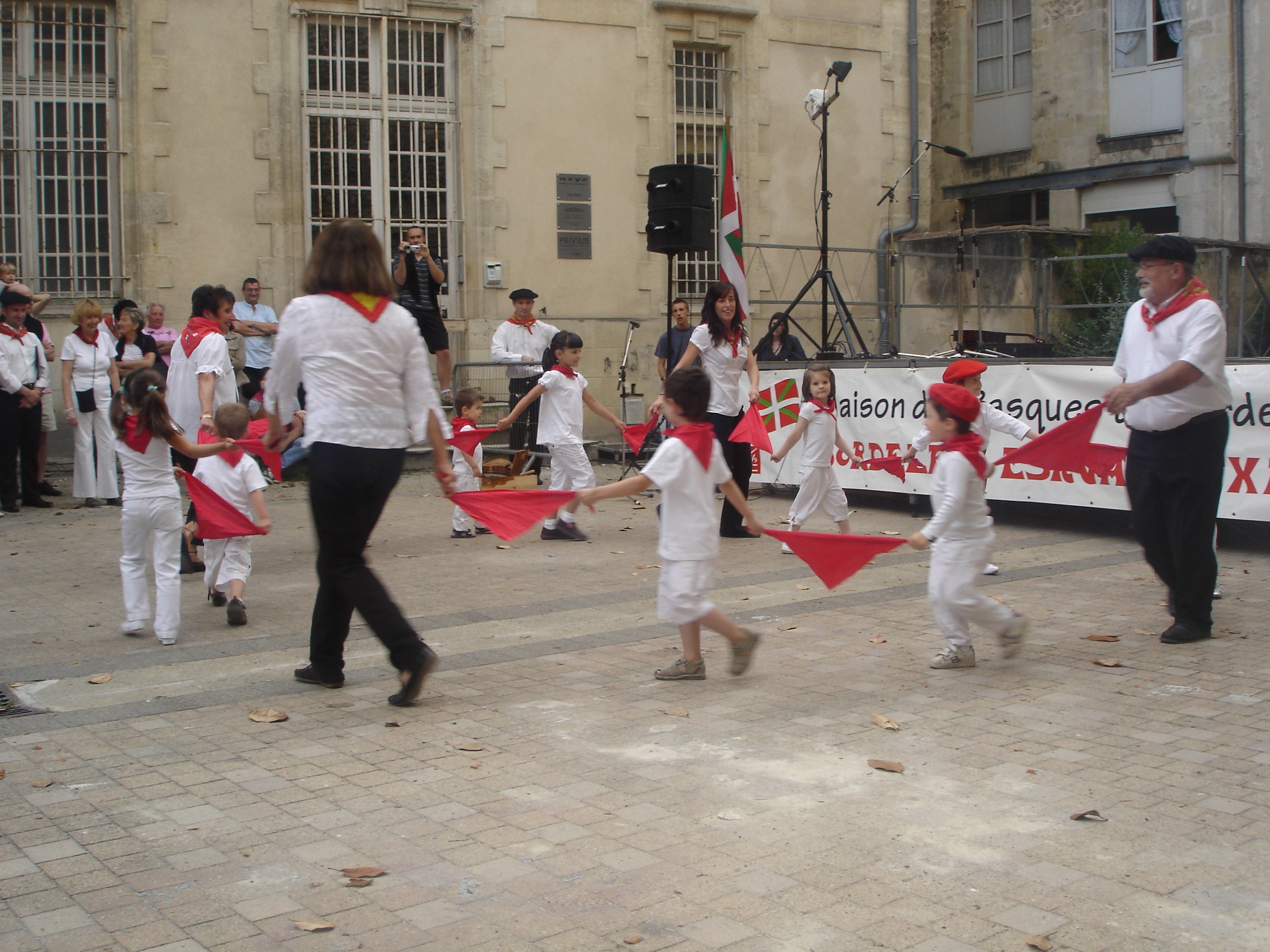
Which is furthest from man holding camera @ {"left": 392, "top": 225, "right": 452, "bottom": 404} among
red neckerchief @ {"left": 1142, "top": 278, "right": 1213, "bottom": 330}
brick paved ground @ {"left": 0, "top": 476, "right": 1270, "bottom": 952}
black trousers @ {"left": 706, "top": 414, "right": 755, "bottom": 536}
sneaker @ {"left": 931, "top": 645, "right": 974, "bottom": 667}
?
sneaker @ {"left": 931, "top": 645, "right": 974, "bottom": 667}

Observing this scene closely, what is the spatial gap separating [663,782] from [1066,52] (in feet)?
76.6

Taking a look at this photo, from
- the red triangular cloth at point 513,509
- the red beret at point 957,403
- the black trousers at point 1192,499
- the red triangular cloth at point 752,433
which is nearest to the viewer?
the red beret at point 957,403

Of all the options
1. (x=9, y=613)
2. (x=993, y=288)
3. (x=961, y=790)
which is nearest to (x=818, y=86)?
(x=993, y=288)

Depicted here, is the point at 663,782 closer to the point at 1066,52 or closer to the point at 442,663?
the point at 442,663

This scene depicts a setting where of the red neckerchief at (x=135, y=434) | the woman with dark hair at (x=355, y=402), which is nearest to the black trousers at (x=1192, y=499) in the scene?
the woman with dark hair at (x=355, y=402)

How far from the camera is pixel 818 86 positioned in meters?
20.3

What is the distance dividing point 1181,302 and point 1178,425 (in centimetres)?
66

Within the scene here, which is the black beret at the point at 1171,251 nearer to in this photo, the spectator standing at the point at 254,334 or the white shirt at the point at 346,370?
the white shirt at the point at 346,370

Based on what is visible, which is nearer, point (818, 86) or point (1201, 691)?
point (1201, 691)

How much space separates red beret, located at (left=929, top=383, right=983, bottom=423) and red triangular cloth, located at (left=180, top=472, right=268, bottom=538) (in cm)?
381

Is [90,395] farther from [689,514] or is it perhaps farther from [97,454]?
[689,514]

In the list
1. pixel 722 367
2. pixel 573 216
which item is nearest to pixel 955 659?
pixel 722 367

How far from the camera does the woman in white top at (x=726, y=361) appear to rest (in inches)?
383

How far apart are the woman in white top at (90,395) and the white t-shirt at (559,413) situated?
5.02 m
